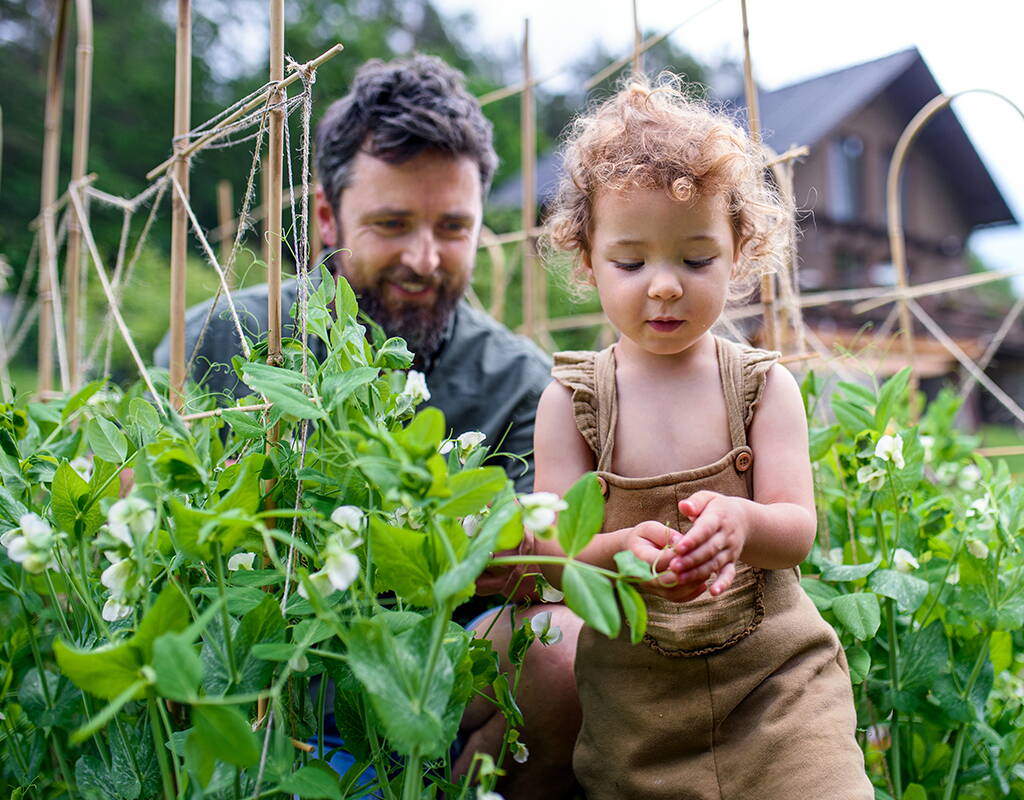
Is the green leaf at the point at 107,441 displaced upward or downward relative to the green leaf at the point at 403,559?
upward

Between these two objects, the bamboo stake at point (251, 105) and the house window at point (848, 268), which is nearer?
the bamboo stake at point (251, 105)

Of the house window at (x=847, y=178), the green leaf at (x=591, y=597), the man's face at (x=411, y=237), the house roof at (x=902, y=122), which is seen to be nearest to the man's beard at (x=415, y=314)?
the man's face at (x=411, y=237)

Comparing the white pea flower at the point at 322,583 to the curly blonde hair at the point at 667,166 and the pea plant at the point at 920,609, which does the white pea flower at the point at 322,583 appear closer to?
the curly blonde hair at the point at 667,166

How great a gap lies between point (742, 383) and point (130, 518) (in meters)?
0.65

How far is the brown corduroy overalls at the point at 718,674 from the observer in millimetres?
943

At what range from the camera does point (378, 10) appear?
65.0 ft

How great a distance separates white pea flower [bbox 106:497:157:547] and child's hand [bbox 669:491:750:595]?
43 centimetres

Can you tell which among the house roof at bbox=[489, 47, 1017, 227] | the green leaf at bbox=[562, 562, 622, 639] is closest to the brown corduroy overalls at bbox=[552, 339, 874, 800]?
the green leaf at bbox=[562, 562, 622, 639]

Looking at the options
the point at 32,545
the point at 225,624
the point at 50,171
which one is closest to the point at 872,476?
the point at 225,624

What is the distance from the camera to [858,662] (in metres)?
1.09

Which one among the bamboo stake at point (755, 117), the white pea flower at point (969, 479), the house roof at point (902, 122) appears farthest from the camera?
the house roof at point (902, 122)

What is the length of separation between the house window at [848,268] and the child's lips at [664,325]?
10.2 metres

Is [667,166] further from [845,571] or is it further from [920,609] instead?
[920,609]

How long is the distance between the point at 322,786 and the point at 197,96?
1536 cm
